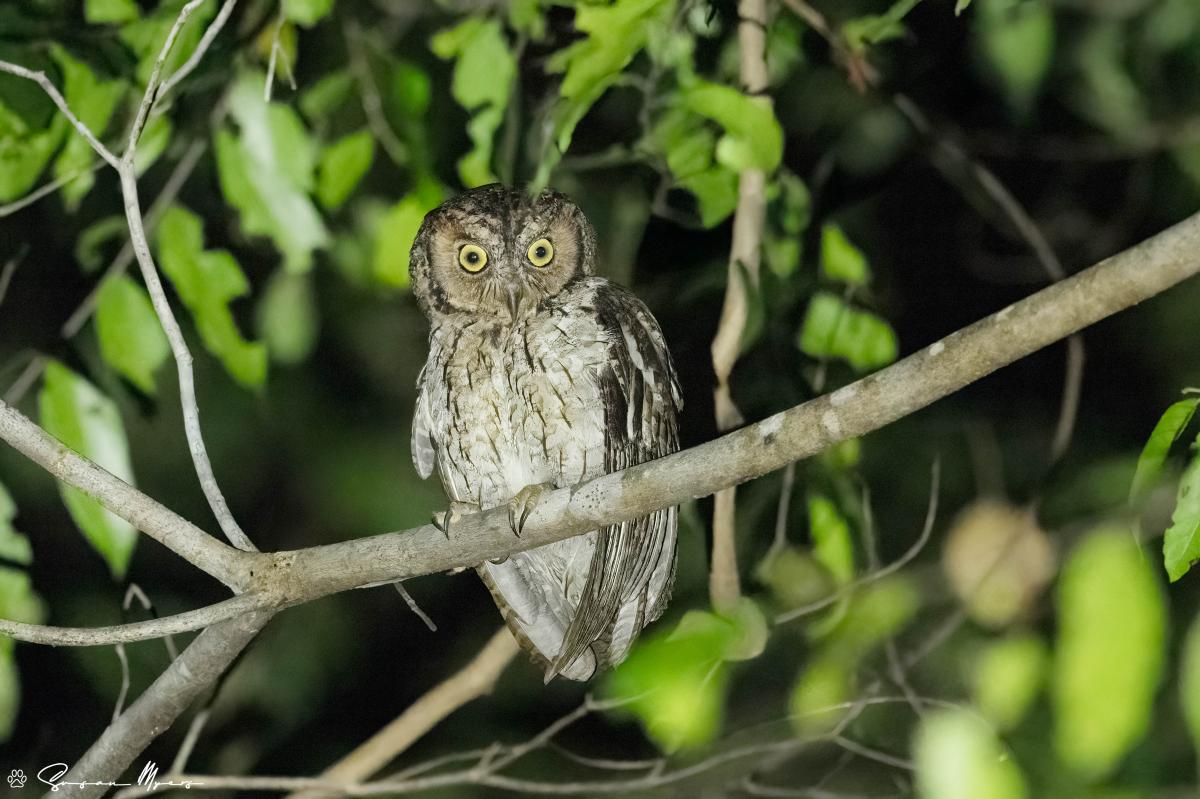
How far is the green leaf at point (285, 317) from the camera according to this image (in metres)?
2.81

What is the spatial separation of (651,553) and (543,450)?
10.6 inches

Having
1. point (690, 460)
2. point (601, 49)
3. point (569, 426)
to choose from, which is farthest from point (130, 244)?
point (690, 460)

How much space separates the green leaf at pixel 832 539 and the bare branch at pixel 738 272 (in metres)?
0.17

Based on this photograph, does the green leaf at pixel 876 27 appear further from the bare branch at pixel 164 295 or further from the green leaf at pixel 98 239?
the green leaf at pixel 98 239

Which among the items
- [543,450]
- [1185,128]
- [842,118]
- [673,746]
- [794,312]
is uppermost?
[842,118]

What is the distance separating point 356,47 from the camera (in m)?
2.39

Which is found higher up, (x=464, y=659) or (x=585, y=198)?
(x=585, y=198)

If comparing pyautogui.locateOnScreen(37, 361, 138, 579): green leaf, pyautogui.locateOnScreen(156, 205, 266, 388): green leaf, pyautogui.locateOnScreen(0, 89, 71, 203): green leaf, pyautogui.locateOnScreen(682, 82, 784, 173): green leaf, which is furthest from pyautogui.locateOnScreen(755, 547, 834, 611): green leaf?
pyautogui.locateOnScreen(0, 89, 71, 203): green leaf

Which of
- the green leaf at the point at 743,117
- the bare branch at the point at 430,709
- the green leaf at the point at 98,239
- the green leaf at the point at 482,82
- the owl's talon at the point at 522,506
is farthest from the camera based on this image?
the bare branch at the point at 430,709

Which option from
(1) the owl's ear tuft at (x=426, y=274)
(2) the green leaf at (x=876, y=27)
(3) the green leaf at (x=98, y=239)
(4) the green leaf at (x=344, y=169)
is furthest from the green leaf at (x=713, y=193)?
(3) the green leaf at (x=98, y=239)

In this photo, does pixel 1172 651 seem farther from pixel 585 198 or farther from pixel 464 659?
pixel 464 659

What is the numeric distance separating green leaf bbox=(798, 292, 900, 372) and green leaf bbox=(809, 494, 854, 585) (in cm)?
30

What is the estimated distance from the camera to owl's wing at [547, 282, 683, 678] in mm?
1912

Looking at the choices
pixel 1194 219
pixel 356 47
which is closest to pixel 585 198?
pixel 356 47
